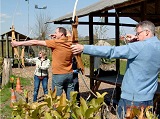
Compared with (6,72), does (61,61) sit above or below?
above

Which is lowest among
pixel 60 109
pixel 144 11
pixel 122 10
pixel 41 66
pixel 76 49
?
pixel 41 66

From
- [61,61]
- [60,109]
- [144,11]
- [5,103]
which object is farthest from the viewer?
[5,103]

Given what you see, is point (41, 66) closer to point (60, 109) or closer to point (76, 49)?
point (76, 49)

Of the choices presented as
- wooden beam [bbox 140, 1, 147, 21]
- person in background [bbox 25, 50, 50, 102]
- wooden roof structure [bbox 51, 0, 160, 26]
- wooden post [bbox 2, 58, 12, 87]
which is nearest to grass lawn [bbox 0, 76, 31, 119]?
wooden post [bbox 2, 58, 12, 87]

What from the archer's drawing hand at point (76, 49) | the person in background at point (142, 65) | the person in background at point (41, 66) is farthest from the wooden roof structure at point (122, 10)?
the archer's drawing hand at point (76, 49)

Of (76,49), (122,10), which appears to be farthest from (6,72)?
(76,49)

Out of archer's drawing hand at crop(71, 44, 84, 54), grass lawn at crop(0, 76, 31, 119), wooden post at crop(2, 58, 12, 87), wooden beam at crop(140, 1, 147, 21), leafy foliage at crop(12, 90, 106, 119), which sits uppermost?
wooden beam at crop(140, 1, 147, 21)

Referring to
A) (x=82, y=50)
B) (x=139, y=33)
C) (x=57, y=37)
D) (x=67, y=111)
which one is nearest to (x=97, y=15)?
(x=57, y=37)

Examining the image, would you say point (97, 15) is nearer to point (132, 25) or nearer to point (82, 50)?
point (132, 25)

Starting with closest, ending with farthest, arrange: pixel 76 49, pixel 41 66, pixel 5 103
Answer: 1. pixel 76 49
2. pixel 41 66
3. pixel 5 103

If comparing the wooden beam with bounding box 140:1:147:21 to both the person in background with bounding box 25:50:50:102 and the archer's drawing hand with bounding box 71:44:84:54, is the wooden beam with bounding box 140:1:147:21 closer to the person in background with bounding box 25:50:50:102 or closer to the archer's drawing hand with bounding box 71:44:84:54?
the person in background with bounding box 25:50:50:102

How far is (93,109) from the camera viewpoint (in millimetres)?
1563

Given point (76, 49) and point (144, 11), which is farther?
point (144, 11)

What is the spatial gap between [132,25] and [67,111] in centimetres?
671
